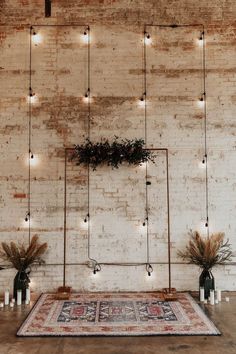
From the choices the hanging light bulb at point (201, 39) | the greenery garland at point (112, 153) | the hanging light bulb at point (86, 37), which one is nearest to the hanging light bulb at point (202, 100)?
the hanging light bulb at point (201, 39)

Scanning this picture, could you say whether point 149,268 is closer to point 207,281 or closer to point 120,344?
point 207,281

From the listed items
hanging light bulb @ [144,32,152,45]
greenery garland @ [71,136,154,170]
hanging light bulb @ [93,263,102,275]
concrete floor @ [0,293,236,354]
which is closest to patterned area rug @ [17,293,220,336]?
concrete floor @ [0,293,236,354]

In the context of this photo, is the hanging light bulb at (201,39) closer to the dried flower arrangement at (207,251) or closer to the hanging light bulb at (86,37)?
the hanging light bulb at (86,37)

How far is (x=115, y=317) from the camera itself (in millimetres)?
5234

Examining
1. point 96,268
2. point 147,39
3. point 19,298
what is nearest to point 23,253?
point 19,298

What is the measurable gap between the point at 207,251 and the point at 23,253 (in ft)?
9.40

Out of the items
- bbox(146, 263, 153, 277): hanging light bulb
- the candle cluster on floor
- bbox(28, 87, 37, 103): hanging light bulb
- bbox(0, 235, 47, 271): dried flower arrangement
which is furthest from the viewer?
bbox(28, 87, 37, 103): hanging light bulb

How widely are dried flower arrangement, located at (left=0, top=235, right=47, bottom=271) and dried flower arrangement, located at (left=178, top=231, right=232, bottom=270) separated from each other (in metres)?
2.30

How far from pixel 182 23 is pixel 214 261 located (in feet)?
13.2

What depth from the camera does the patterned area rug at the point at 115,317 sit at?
15.6ft

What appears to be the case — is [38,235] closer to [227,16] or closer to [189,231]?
[189,231]

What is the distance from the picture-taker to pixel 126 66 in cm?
686

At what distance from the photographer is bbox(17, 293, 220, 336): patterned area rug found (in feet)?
15.6

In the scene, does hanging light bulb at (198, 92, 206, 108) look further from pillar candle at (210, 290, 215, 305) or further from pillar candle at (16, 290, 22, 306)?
pillar candle at (16, 290, 22, 306)
